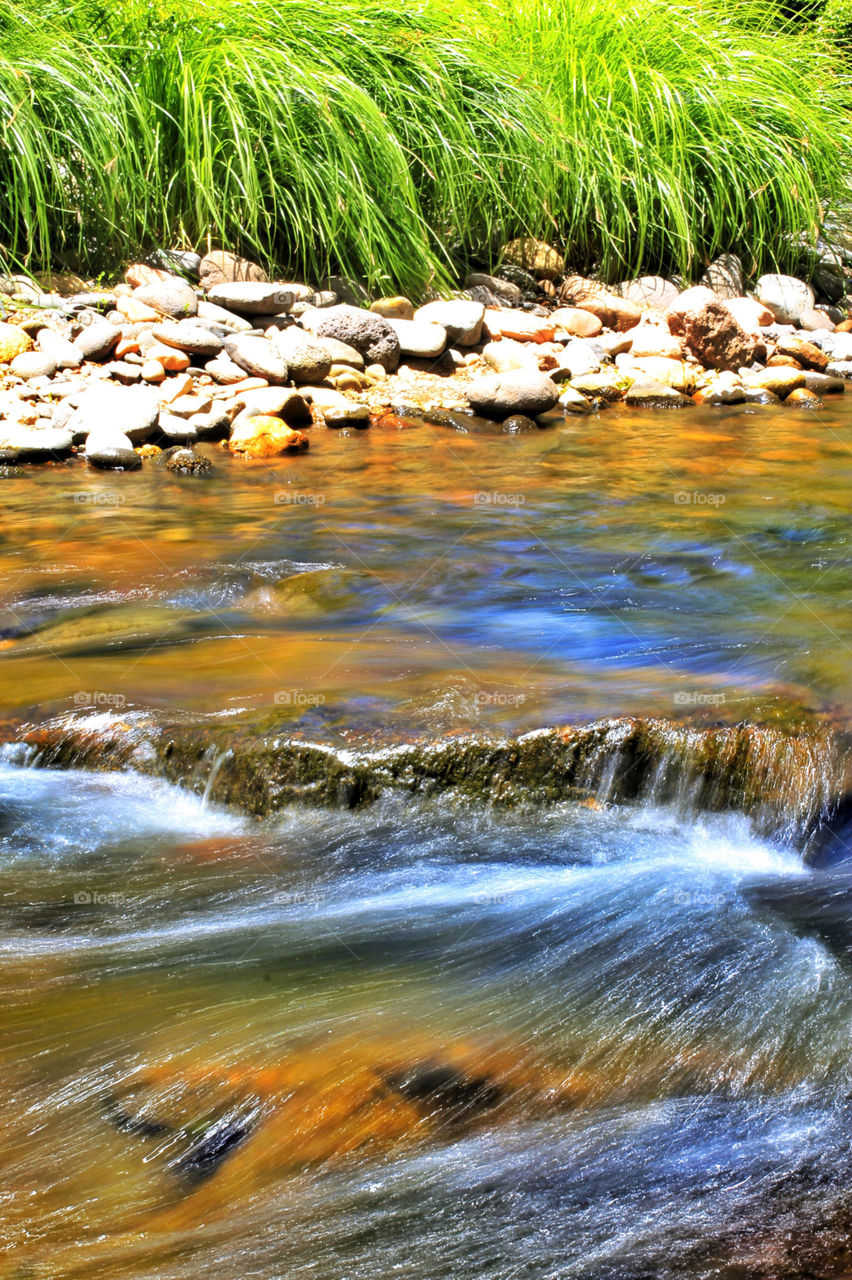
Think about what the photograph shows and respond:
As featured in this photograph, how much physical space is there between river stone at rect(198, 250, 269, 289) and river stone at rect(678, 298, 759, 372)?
2.93 metres

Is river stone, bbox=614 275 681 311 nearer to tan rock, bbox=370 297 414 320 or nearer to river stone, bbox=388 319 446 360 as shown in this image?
tan rock, bbox=370 297 414 320

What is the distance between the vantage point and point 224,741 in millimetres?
2953

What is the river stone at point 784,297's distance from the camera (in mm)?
9117

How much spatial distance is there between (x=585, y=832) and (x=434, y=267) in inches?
246

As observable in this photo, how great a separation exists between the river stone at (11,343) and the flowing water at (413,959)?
2680 millimetres

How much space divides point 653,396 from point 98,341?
3.49 metres

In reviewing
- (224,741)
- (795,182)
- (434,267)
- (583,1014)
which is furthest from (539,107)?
(583,1014)

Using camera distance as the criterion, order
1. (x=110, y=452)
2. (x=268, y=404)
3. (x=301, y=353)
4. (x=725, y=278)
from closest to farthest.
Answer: (x=110, y=452) → (x=268, y=404) → (x=301, y=353) → (x=725, y=278)

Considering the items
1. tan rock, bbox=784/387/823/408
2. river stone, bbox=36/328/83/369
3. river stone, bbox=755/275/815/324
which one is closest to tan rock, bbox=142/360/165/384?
river stone, bbox=36/328/83/369

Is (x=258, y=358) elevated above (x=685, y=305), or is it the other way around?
(x=685, y=305)

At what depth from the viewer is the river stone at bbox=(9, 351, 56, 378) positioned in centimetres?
655

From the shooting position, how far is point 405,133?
8195mm

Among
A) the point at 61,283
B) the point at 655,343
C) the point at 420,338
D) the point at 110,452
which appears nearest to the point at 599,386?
the point at 655,343

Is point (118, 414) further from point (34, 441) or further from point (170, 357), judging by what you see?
point (170, 357)
